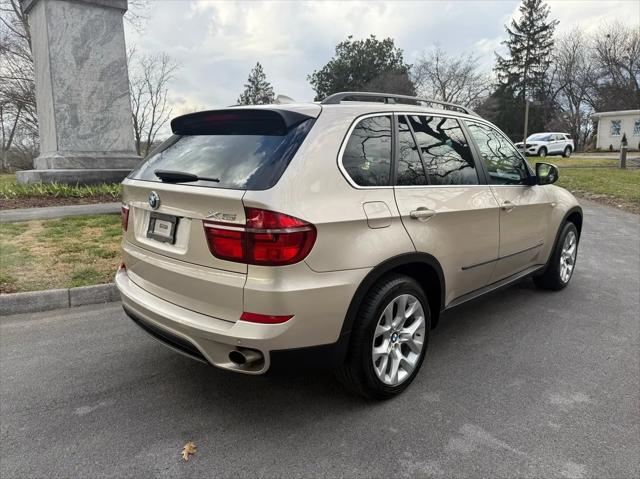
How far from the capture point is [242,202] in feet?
7.41

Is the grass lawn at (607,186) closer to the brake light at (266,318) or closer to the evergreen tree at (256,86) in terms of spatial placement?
the brake light at (266,318)

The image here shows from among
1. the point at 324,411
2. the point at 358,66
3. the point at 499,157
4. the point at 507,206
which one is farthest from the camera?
the point at 358,66

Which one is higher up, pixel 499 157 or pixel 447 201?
pixel 499 157

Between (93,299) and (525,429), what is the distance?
398cm

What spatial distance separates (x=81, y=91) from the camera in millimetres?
11227

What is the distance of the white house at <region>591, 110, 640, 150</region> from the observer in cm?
3722

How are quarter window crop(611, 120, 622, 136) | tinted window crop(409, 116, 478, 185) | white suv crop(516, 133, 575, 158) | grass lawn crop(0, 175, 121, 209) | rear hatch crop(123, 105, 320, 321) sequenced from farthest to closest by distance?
quarter window crop(611, 120, 622, 136) < white suv crop(516, 133, 575, 158) < grass lawn crop(0, 175, 121, 209) < tinted window crop(409, 116, 478, 185) < rear hatch crop(123, 105, 320, 321)

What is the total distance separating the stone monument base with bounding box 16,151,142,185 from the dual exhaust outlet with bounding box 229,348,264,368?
10.0 m

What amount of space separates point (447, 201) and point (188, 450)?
215cm

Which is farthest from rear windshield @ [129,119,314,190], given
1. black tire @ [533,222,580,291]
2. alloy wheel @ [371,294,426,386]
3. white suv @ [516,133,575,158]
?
white suv @ [516,133,575,158]

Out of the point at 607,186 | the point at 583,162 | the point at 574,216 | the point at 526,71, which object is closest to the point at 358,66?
the point at 526,71

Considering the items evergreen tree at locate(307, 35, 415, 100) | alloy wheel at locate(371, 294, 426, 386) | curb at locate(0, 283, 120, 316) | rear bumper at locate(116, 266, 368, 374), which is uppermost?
evergreen tree at locate(307, 35, 415, 100)

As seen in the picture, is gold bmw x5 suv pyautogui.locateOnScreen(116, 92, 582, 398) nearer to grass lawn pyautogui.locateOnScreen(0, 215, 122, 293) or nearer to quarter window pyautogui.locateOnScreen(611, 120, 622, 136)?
grass lawn pyautogui.locateOnScreen(0, 215, 122, 293)

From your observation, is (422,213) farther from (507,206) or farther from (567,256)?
(567,256)
